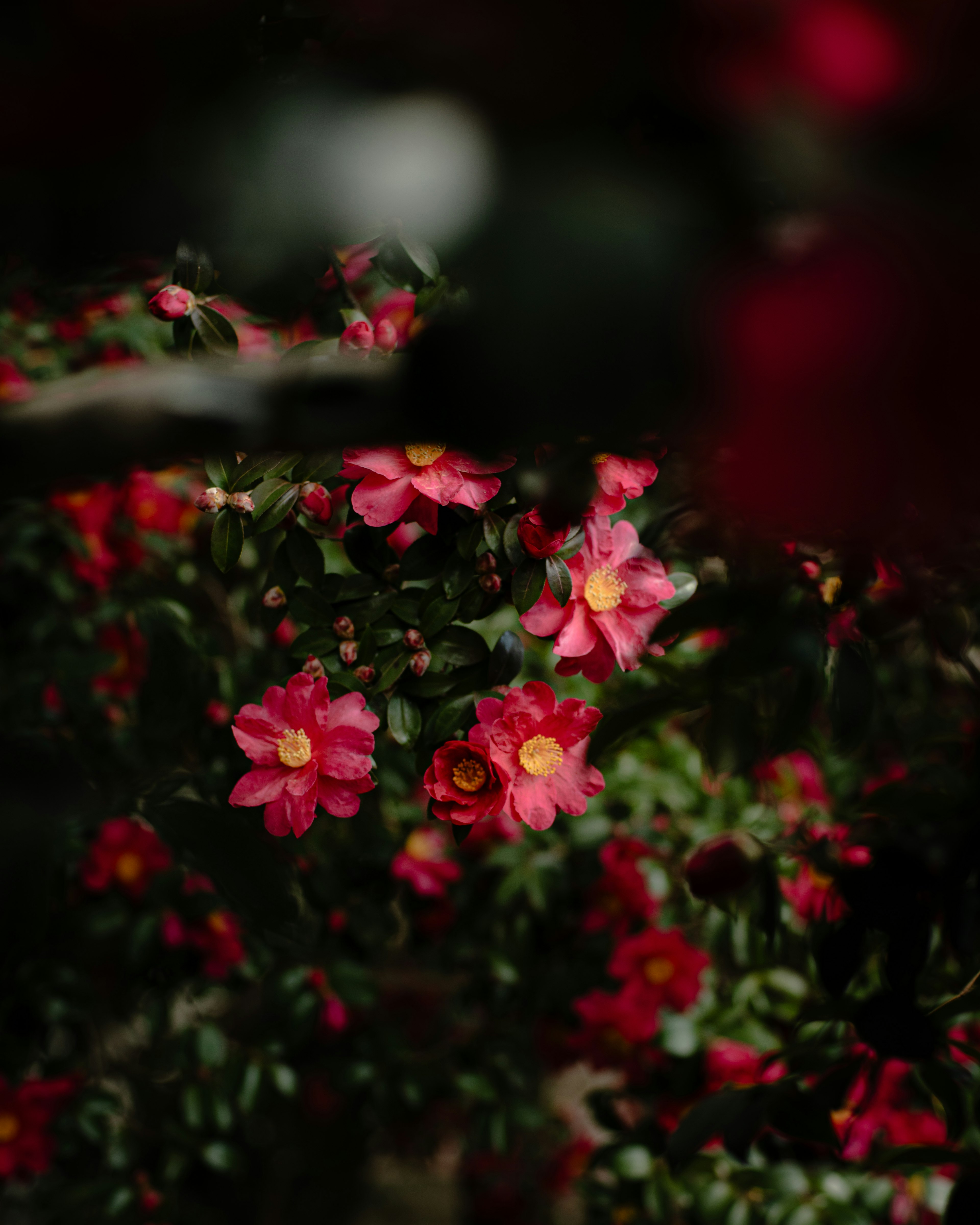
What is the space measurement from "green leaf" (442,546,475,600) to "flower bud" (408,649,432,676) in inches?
1.9

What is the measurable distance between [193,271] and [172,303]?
0.03m

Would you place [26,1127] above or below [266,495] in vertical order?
below

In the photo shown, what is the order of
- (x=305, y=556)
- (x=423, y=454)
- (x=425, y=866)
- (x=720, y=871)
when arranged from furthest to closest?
1. (x=425, y=866)
2. (x=720, y=871)
3. (x=305, y=556)
4. (x=423, y=454)

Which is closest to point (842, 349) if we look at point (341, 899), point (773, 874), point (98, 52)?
point (98, 52)

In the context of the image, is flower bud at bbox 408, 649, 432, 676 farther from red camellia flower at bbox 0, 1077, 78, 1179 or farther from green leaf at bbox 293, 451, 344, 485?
red camellia flower at bbox 0, 1077, 78, 1179

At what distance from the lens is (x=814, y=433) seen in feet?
0.70

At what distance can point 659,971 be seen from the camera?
1.19m

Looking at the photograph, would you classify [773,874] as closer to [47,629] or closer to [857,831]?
[857,831]

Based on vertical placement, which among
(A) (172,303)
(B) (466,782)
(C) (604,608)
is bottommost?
(B) (466,782)

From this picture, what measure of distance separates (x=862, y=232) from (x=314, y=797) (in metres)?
0.44

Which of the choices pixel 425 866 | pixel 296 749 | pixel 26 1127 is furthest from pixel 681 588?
pixel 26 1127

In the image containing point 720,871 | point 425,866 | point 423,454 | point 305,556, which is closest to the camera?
point 423,454

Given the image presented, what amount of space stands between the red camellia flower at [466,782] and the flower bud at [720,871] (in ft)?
1.06

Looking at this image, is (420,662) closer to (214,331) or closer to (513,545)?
(513,545)
